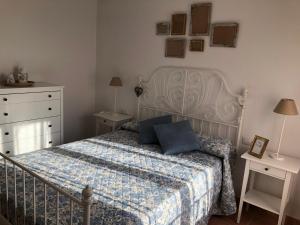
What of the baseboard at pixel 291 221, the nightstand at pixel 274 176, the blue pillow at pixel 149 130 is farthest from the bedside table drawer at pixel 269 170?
the blue pillow at pixel 149 130

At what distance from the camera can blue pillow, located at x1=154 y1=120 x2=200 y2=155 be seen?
9.06ft

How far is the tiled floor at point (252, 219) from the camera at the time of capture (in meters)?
2.77

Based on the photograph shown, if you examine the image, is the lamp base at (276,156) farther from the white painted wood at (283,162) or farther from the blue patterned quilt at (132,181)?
the blue patterned quilt at (132,181)

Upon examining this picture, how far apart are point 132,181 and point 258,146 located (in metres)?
1.31

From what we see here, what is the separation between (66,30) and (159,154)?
7.35 feet

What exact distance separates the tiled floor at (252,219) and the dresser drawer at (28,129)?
210 cm

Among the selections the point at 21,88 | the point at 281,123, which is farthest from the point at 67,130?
the point at 281,123

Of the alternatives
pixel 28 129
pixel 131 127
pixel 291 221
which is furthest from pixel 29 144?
pixel 291 221

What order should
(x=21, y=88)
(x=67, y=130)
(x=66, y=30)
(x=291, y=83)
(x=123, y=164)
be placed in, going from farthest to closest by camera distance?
(x=67, y=130) → (x=66, y=30) → (x=21, y=88) → (x=291, y=83) → (x=123, y=164)

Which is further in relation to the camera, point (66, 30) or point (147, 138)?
point (66, 30)

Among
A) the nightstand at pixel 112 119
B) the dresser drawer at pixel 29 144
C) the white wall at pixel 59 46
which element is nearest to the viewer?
the dresser drawer at pixel 29 144

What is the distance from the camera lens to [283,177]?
2.46 meters

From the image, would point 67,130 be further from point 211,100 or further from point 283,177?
point 283,177

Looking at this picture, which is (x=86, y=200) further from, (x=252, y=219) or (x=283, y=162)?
(x=252, y=219)
